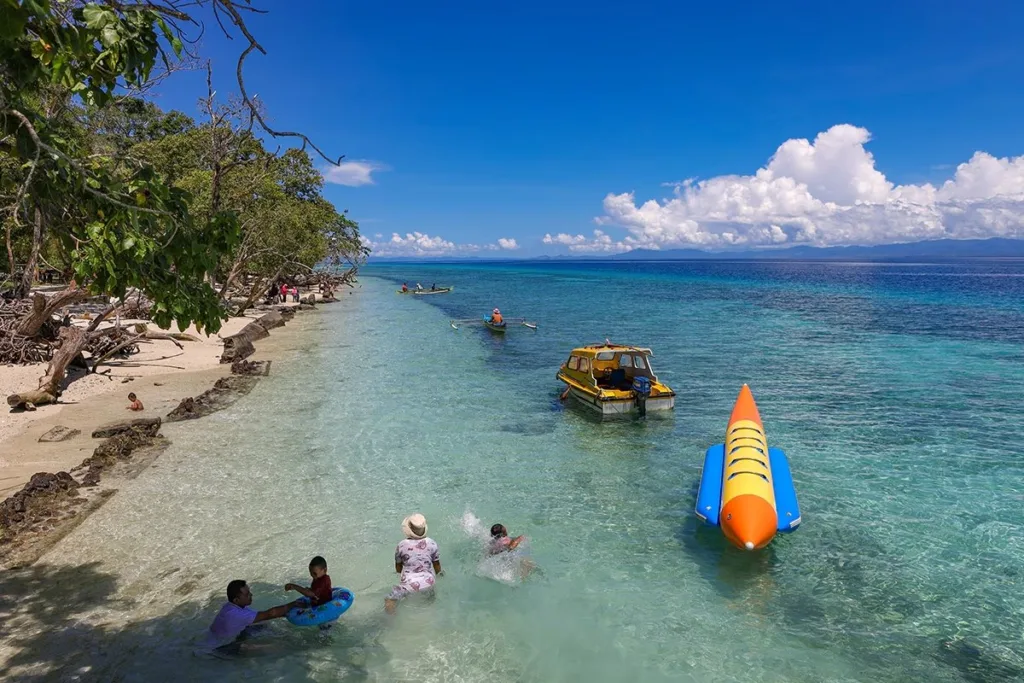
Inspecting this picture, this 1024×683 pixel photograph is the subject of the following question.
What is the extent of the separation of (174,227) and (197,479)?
10.2 metres

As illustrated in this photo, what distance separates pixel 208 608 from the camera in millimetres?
8672

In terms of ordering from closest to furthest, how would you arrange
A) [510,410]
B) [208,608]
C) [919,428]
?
[208,608], [919,428], [510,410]

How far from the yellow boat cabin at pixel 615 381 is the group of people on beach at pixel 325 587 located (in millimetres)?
9146

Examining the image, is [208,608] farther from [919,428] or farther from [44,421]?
[919,428]

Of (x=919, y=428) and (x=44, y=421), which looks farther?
(x=919, y=428)

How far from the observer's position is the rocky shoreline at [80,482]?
33.2 ft

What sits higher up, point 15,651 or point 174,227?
point 174,227

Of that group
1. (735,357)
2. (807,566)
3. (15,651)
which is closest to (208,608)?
(15,651)

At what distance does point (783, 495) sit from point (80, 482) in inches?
561

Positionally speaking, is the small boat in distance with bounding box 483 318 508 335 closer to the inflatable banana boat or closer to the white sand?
the white sand

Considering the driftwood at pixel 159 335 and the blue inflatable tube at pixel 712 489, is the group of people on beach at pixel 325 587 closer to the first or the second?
the blue inflatable tube at pixel 712 489

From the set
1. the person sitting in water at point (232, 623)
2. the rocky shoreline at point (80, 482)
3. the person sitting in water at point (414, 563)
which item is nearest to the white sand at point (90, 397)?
the rocky shoreline at point (80, 482)

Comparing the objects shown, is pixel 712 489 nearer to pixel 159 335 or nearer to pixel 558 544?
pixel 558 544

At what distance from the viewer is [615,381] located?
20672 mm
